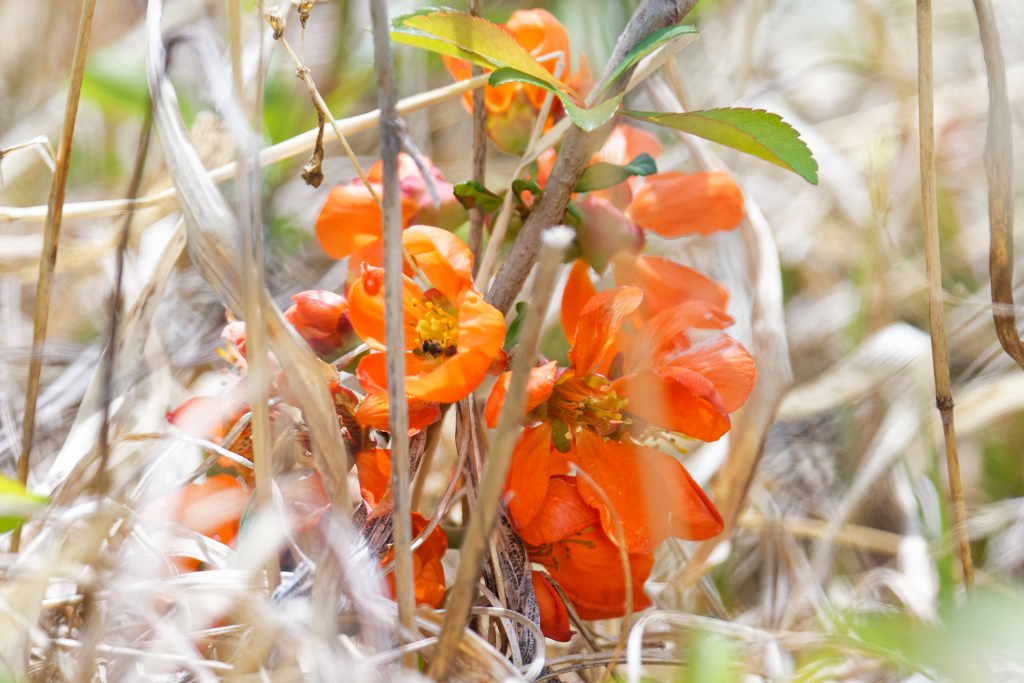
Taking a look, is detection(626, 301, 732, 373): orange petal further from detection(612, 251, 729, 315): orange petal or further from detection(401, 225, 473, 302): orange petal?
detection(401, 225, 473, 302): orange petal

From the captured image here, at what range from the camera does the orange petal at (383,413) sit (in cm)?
61

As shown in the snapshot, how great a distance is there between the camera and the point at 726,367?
0.67m

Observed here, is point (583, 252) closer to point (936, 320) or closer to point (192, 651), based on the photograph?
point (936, 320)

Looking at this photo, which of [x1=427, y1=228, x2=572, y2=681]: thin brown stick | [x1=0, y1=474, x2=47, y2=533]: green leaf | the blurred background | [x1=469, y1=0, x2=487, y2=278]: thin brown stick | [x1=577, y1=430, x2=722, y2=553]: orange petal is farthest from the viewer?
the blurred background

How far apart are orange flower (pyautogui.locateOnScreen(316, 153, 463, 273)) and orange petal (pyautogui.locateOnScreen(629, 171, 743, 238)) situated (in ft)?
0.71

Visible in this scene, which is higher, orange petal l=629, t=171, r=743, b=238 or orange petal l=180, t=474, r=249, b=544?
orange petal l=629, t=171, r=743, b=238

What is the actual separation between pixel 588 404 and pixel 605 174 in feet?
0.72

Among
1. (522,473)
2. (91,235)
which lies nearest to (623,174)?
(522,473)

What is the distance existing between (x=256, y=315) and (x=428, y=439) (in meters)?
0.22

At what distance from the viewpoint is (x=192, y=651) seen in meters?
0.57

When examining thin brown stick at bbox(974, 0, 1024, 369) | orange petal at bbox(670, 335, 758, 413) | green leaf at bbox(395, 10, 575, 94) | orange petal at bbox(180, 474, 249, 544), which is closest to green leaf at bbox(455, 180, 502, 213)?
green leaf at bbox(395, 10, 575, 94)

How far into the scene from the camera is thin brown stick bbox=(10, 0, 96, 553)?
2.29ft

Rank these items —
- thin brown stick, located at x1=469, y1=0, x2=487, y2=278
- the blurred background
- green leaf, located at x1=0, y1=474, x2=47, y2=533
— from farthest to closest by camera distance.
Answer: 1. the blurred background
2. thin brown stick, located at x1=469, y1=0, x2=487, y2=278
3. green leaf, located at x1=0, y1=474, x2=47, y2=533

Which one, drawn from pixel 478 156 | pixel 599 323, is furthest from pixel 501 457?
pixel 478 156
